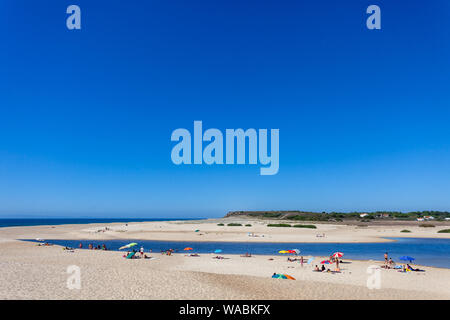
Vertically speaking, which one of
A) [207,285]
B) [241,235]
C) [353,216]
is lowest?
[353,216]

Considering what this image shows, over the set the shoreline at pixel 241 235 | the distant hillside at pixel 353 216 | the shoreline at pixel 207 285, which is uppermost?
the shoreline at pixel 207 285

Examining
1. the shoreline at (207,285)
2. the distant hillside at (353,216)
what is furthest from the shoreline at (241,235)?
the distant hillside at (353,216)

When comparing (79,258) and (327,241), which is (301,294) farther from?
(327,241)

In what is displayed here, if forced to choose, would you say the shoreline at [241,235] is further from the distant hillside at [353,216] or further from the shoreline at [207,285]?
the distant hillside at [353,216]

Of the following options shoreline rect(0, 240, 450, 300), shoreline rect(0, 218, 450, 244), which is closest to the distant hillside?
shoreline rect(0, 218, 450, 244)

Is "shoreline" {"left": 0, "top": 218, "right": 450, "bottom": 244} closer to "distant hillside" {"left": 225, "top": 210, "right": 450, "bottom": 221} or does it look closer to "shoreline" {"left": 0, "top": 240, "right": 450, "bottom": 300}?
"shoreline" {"left": 0, "top": 240, "right": 450, "bottom": 300}

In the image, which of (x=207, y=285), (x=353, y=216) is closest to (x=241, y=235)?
(x=207, y=285)

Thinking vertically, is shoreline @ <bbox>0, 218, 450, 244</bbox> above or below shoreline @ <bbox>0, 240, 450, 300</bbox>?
below

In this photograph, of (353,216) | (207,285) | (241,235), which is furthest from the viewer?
(353,216)

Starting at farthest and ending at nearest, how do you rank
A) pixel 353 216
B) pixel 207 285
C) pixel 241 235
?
pixel 353 216 → pixel 241 235 → pixel 207 285

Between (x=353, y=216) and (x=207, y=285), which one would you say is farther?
(x=353, y=216)

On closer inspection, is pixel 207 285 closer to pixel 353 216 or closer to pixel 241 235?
pixel 241 235
